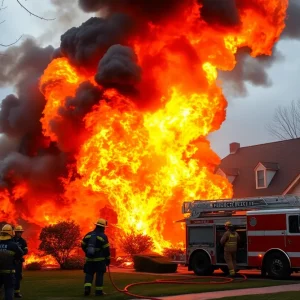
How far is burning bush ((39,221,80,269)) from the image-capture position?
22.5 metres

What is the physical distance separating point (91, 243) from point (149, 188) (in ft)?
38.9

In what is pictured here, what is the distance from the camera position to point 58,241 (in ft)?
74.0

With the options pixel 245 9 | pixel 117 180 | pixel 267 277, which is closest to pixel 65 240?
pixel 117 180

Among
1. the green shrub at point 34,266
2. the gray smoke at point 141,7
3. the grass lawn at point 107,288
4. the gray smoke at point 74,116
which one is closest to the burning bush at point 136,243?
the green shrub at point 34,266

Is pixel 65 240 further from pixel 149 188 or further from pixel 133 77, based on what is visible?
pixel 133 77

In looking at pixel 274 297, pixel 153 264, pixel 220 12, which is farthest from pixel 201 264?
pixel 220 12

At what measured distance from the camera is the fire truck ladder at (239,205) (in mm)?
17625

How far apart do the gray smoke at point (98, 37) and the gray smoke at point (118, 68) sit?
4.56 feet

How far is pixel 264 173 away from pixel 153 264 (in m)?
15.4

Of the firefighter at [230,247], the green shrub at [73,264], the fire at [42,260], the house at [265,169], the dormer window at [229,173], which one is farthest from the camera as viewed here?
the dormer window at [229,173]

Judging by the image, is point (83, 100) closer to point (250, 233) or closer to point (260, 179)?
point (250, 233)

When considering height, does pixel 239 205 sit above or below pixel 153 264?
above

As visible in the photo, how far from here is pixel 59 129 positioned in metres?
25.8

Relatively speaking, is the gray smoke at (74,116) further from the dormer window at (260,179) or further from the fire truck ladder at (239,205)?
the dormer window at (260,179)
